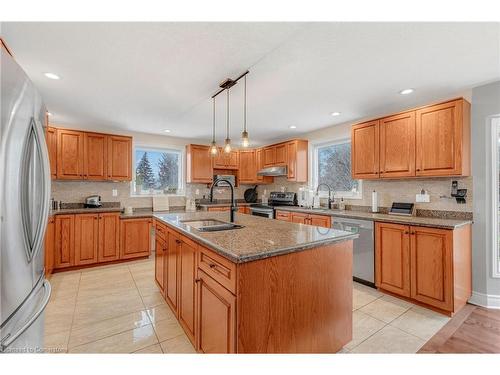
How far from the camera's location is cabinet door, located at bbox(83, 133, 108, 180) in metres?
3.96

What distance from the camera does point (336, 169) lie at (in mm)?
4305

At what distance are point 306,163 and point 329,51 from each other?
9.70 ft

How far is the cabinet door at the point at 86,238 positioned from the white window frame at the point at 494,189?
522 centimetres

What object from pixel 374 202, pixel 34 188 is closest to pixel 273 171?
pixel 374 202

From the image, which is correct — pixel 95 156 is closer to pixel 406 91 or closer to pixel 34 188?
pixel 34 188

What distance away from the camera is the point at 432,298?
2.45 metres

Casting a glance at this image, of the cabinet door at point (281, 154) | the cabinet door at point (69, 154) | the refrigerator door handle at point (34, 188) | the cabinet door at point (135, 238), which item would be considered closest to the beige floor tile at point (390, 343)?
the refrigerator door handle at point (34, 188)

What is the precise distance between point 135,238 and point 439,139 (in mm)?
4594

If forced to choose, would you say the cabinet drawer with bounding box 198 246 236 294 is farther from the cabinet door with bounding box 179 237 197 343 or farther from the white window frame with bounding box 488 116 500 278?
the white window frame with bounding box 488 116 500 278

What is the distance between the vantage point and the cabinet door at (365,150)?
3.29 m

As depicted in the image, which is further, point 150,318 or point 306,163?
point 306,163
